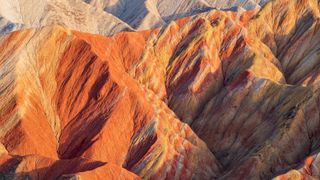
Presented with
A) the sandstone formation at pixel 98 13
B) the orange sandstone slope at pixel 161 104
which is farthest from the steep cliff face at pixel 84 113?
the sandstone formation at pixel 98 13

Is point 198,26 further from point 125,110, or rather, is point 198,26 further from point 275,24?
point 125,110

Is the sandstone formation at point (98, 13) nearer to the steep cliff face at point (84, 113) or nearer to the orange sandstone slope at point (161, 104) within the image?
the orange sandstone slope at point (161, 104)

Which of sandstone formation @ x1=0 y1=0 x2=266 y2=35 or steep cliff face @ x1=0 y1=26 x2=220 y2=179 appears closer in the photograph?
steep cliff face @ x1=0 y1=26 x2=220 y2=179

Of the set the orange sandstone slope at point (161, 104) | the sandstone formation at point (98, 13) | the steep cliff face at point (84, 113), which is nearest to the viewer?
the orange sandstone slope at point (161, 104)

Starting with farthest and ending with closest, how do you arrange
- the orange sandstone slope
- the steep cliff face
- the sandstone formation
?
1. the sandstone formation
2. the steep cliff face
3. the orange sandstone slope

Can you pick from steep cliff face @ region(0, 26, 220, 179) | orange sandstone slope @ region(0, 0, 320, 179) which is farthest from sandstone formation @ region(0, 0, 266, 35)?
steep cliff face @ region(0, 26, 220, 179)

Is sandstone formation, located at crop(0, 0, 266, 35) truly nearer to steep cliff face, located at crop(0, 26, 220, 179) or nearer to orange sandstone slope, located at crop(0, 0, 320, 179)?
orange sandstone slope, located at crop(0, 0, 320, 179)

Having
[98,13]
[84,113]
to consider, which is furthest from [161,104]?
[98,13]

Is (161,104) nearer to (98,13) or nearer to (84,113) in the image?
(84,113)
